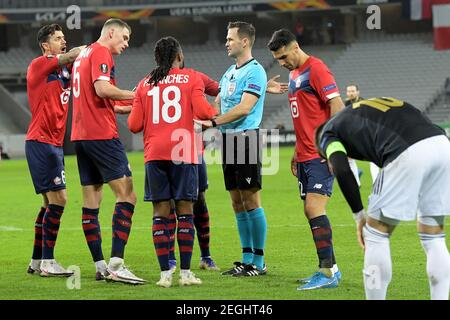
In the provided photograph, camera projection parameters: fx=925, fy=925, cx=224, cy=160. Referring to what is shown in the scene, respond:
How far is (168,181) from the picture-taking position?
26.1ft

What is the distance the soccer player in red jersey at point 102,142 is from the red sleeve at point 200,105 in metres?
0.67

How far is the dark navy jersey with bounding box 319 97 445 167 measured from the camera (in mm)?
5867

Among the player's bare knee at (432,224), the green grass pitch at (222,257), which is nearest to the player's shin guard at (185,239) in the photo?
the green grass pitch at (222,257)

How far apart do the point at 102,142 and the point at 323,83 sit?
2.05 meters

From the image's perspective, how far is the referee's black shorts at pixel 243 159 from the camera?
879 cm

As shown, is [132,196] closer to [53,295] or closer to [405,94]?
[53,295]

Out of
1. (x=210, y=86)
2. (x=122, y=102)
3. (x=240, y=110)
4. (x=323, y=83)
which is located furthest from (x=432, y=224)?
(x=122, y=102)

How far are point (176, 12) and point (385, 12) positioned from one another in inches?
423

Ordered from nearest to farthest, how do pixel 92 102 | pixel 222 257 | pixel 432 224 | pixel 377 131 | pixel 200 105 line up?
pixel 377 131, pixel 432 224, pixel 200 105, pixel 92 102, pixel 222 257

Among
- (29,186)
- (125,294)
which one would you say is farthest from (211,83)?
(29,186)

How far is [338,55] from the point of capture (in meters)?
47.6

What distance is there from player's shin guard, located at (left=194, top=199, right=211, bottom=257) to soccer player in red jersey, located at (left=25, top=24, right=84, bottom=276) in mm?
1341

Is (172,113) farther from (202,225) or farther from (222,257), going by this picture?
(222,257)

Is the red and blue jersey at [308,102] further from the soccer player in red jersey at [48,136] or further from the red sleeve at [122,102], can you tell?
the soccer player in red jersey at [48,136]
